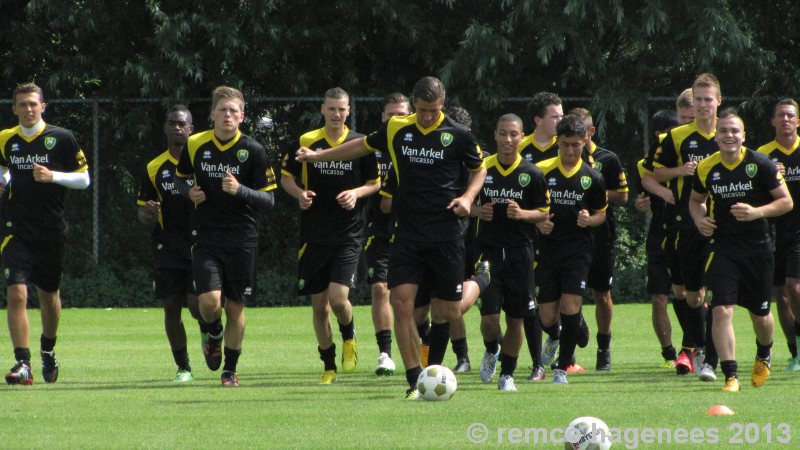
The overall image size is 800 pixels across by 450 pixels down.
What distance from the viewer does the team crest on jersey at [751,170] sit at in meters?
10.6

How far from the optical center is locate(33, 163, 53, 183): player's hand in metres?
11.5

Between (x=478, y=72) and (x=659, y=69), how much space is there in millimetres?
3243

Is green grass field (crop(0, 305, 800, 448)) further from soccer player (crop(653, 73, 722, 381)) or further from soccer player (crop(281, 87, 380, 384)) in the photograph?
soccer player (crop(281, 87, 380, 384))

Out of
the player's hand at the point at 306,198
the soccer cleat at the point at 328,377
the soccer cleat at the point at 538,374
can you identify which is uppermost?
the player's hand at the point at 306,198

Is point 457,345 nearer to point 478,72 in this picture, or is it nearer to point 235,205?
point 235,205

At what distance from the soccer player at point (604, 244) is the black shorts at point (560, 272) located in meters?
1.19

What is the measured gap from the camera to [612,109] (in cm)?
2209

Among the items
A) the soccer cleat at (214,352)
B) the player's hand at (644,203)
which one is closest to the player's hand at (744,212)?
the player's hand at (644,203)

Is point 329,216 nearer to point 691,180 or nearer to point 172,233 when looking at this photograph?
point 172,233

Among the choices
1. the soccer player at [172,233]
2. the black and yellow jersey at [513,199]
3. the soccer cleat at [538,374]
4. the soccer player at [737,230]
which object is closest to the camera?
the soccer player at [737,230]

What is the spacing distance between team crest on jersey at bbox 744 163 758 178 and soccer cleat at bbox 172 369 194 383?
4757 millimetres

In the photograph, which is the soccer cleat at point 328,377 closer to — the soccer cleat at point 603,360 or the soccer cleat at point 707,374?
the soccer cleat at point 603,360

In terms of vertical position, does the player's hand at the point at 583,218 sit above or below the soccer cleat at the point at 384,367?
above

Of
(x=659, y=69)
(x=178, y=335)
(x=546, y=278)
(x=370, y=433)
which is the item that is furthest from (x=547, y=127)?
(x=659, y=69)
